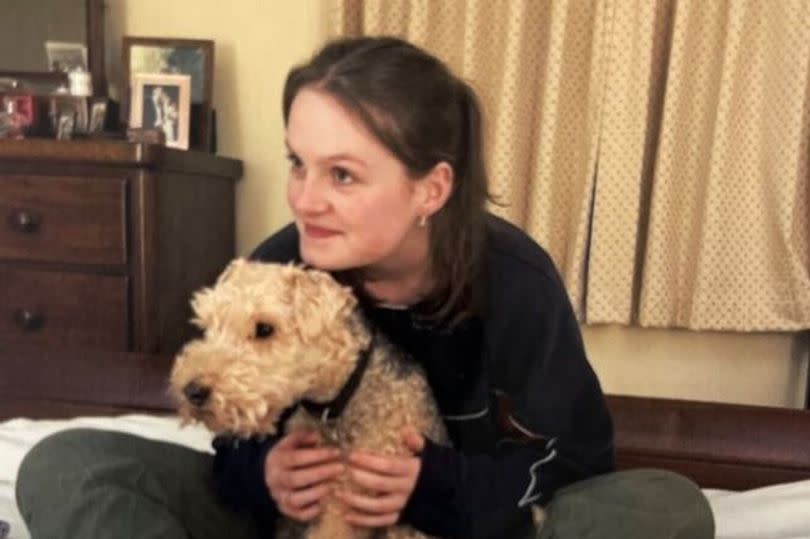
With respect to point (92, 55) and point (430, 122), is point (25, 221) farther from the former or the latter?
point (430, 122)

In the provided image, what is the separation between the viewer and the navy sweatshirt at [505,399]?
98 cm

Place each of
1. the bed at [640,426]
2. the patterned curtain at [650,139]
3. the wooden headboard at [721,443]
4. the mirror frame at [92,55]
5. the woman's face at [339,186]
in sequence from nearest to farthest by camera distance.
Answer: the woman's face at [339,186] < the bed at [640,426] < the wooden headboard at [721,443] < the patterned curtain at [650,139] < the mirror frame at [92,55]

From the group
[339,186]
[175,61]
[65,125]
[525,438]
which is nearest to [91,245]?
[65,125]

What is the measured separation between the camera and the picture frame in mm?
1961

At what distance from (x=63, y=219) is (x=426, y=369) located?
0.97m

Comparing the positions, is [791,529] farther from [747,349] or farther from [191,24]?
[191,24]

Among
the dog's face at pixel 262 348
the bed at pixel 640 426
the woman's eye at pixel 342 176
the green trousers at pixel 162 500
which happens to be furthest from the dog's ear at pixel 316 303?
the bed at pixel 640 426

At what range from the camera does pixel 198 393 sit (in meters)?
0.78

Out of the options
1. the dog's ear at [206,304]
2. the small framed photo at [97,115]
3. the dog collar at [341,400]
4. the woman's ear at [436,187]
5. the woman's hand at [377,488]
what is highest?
the small framed photo at [97,115]

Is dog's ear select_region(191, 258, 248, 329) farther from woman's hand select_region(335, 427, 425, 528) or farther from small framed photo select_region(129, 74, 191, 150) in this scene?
small framed photo select_region(129, 74, 191, 150)

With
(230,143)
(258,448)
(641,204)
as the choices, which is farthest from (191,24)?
(258,448)

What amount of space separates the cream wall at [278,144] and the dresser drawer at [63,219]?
554 millimetres

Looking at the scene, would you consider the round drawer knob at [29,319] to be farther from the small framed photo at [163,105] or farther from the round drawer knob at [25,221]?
the small framed photo at [163,105]

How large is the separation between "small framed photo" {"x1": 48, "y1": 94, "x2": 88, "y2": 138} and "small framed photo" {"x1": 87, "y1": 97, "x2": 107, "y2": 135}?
17 millimetres
